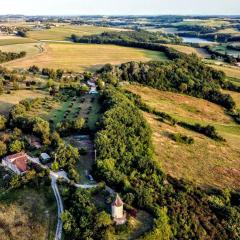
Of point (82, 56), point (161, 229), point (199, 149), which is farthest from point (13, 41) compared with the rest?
point (161, 229)

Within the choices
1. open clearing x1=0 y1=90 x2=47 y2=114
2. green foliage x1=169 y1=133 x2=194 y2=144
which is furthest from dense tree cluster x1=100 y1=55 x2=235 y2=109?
green foliage x1=169 y1=133 x2=194 y2=144

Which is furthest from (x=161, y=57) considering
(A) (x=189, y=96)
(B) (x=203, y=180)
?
(B) (x=203, y=180)

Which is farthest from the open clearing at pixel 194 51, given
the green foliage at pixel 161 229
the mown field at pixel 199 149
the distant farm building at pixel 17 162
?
the green foliage at pixel 161 229

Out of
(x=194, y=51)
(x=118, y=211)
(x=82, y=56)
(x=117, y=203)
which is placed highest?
(x=117, y=203)

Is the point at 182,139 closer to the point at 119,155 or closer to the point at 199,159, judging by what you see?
the point at 199,159

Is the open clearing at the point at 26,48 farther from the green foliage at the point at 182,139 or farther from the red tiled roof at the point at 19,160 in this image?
the red tiled roof at the point at 19,160

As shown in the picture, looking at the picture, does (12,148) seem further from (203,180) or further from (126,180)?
(203,180)
